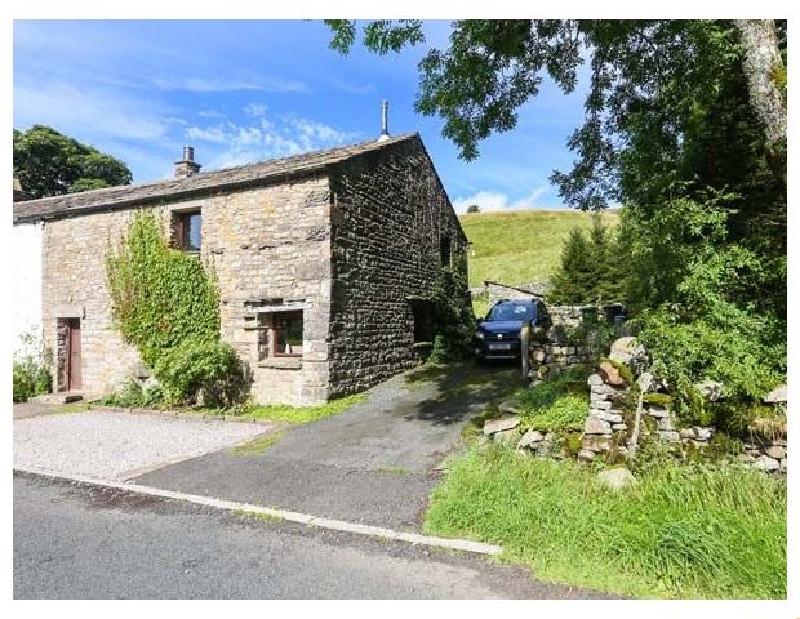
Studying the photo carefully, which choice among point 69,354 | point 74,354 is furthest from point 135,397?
point 69,354

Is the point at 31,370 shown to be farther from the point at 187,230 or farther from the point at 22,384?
the point at 187,230

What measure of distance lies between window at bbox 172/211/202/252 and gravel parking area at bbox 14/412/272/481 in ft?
13.9

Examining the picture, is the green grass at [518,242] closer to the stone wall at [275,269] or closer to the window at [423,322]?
the window at [423,322]

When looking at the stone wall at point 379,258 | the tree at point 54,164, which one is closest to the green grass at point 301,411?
the stone wall at point 379,258

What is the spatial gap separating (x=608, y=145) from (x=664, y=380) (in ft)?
18.7

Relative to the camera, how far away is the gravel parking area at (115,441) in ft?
24.5

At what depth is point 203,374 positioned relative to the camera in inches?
439

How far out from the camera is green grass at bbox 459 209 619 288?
30875 millimetres

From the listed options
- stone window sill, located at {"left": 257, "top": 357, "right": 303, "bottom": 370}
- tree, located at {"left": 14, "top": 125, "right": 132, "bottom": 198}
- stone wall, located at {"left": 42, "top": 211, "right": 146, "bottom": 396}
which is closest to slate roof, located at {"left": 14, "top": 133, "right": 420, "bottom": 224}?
stone wall, located at {"left": 42, "top": 211, "right": 146, "bottom": 396}

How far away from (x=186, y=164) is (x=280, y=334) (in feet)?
26.6

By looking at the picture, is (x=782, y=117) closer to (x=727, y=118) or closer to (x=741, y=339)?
(x=727, y=118)

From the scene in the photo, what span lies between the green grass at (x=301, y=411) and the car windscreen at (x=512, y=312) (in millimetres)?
4769

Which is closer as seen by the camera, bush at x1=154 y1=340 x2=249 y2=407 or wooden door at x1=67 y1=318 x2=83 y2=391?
bush at x1=154 y1=340 x2=249 y2=407

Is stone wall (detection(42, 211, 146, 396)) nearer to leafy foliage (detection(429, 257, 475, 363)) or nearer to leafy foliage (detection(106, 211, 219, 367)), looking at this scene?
leafy foliage (detection(106, 211, 219, 367))
